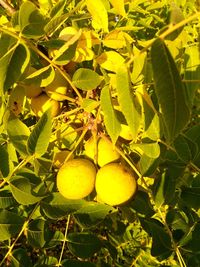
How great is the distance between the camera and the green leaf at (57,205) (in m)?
1.46

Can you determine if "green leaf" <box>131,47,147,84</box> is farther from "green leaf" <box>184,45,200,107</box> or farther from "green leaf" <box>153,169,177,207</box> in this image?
"green leaf" <box>153,169,177,207</box>

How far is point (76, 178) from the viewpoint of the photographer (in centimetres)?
135

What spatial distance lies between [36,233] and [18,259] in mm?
152

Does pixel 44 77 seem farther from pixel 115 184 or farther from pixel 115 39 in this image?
pixel 115 184

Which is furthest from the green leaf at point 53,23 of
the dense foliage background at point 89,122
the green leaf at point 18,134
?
the green leaf at point 18,134

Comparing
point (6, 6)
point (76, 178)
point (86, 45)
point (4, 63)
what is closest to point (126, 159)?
point (76, 178)

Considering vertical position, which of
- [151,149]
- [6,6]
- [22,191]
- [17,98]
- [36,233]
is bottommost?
[36,233]

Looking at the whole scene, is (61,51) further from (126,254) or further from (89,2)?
(126,254)

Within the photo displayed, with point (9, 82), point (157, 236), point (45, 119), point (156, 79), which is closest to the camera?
point (156, 79)

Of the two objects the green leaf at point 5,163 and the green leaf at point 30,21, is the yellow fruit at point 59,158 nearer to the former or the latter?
the green leaf at point 5,163

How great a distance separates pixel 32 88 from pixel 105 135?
302mm

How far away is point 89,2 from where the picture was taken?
1.36 m

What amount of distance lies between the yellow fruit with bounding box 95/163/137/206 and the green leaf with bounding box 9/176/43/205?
207mm

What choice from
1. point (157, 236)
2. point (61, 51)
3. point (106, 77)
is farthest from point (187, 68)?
point (157, 236)
